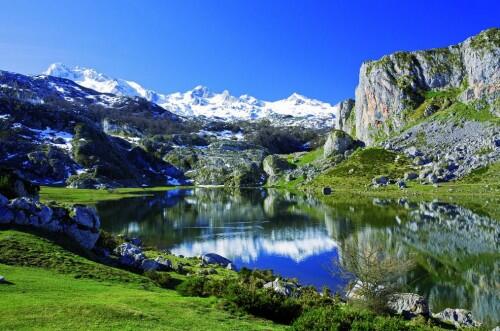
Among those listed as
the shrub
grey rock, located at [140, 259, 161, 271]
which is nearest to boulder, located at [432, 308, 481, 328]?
the shrub

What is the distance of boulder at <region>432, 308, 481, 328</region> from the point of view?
36.9 meters

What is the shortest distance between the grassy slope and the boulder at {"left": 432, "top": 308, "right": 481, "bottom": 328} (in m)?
18.9

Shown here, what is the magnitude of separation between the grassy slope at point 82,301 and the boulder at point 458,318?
746 inches

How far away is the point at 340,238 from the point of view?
3401 inches

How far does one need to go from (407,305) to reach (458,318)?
4295 mm

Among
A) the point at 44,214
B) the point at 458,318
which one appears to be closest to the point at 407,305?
the point at 458,318

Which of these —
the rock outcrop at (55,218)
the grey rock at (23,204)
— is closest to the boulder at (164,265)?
the rock outcrop at (55,218)

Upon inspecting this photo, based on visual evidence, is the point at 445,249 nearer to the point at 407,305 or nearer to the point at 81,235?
the point at 407,305

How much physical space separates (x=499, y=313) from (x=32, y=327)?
4053cm

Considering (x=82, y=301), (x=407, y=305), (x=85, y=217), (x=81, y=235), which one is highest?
(x=85, y=217)

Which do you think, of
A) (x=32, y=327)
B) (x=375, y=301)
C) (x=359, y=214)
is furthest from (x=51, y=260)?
(x=359, y=214)

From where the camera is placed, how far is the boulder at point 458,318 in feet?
121

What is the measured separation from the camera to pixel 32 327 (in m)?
20.0

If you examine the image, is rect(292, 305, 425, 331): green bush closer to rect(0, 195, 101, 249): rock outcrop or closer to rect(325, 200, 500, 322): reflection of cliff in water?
rect(325, 200, 500, 322): reflection of cliff in water
